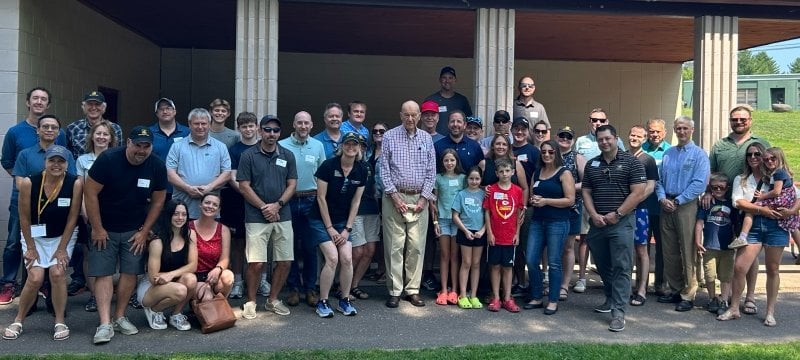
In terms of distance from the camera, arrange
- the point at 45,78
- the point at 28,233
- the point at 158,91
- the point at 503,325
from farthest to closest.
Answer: the point at 158,91, the point at 45,78, the point at 503,325, the point at 28,233

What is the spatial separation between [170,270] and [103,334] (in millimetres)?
716

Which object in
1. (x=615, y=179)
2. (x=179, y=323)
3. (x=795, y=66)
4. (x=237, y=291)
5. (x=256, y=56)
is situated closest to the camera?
(x=179, y=323)

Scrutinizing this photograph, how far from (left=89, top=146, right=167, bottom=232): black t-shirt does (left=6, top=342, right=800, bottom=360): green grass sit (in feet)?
3.67

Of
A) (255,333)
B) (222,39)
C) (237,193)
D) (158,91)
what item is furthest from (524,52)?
(255,333)

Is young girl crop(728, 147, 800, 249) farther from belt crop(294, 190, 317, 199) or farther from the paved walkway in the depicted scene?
belt crop(294, 190, 317, 199)

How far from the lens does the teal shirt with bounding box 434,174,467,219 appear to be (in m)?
6.25

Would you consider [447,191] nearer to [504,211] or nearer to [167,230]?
[504,211]

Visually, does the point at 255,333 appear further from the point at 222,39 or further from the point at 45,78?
the point at 222,39

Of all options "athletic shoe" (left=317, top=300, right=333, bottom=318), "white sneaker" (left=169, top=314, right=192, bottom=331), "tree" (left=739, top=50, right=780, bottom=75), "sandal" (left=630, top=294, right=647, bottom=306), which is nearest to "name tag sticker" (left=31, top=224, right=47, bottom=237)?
"white sneaker" (left=169, top=314, right=192, bottom=331)

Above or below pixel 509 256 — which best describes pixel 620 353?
below

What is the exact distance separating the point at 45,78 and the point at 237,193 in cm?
327

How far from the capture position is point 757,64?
95000mm

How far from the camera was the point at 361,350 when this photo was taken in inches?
186

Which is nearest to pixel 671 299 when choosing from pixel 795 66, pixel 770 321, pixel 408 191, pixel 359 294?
pixel 770 321
